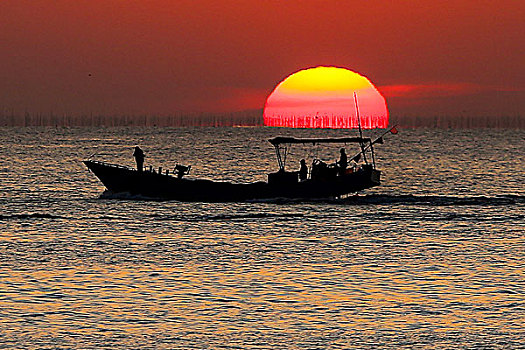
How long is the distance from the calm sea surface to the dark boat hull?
3.02 feet

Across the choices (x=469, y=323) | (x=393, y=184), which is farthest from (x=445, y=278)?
(x=393, y=184)

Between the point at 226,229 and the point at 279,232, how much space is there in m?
2.55

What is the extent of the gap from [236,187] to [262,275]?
2465cm

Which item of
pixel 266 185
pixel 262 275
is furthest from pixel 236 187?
pixel 262 275

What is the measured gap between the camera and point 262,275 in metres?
26.4

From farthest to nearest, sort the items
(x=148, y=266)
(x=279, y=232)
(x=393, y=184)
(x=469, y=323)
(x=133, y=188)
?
(x=393, y=184), (x=133, y=188), (x=279, y=232), (x=148, y=266), (x=469, y=323)

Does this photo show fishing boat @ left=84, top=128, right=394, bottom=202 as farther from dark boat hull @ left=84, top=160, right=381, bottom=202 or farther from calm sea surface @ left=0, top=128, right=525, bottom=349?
calm sea surface @ left=0, top=128, right=525, bottom=349

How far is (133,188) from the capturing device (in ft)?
171

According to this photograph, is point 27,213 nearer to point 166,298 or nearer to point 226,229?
point 226,229

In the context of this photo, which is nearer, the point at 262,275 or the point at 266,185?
the point at 262,275

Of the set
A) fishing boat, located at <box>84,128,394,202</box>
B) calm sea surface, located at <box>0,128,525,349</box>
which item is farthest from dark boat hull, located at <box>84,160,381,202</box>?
calm sea surface, located at <box>0,128,525,349</box>

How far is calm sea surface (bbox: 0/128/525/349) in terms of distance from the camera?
19000 mm

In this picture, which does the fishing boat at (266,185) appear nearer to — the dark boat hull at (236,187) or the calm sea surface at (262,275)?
the dark boat hull at (236,187)

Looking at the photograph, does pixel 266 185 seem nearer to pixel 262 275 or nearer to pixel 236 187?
pixel 236 187
